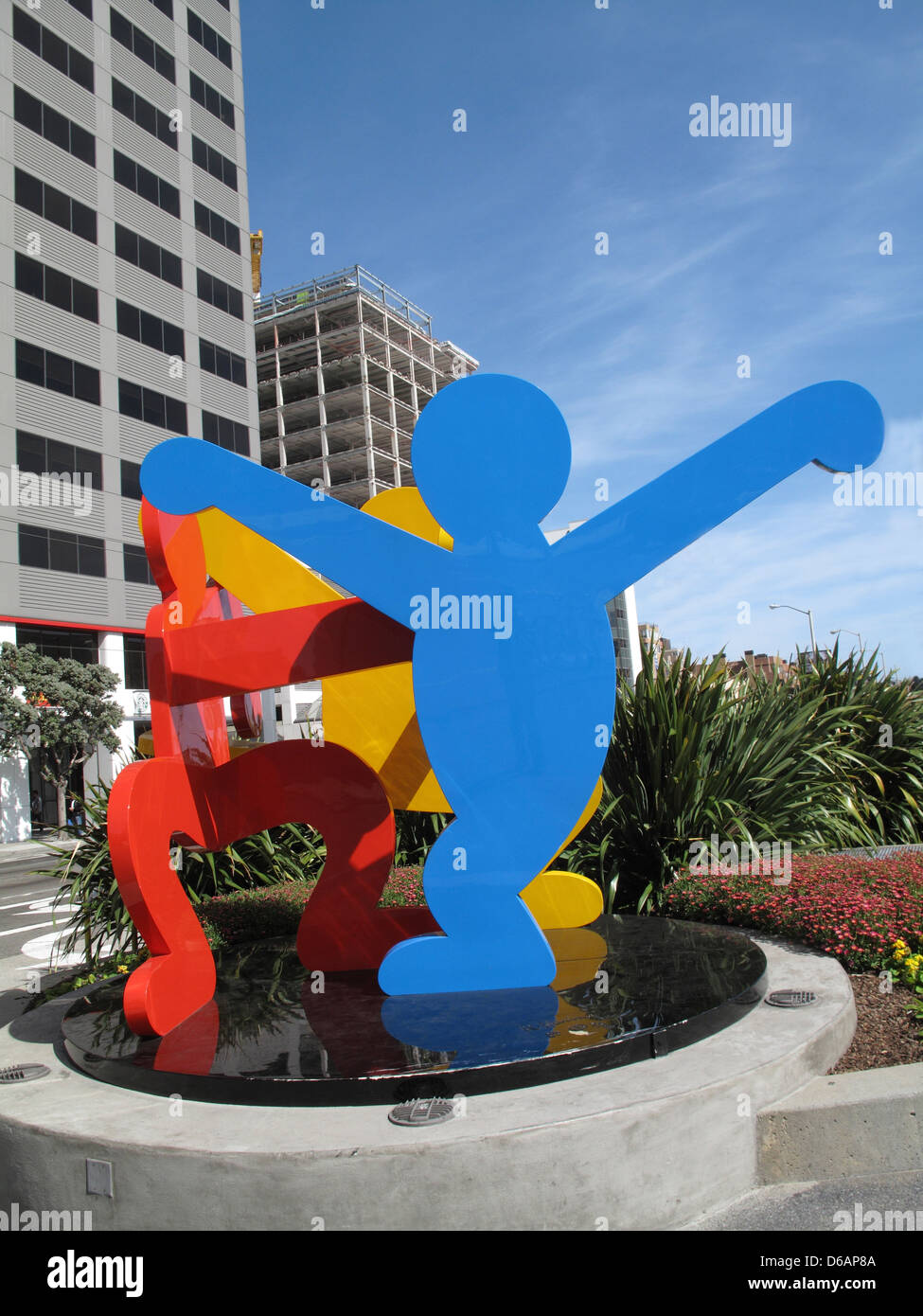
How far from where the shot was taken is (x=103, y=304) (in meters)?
29.9

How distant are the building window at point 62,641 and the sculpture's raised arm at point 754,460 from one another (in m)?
25.0

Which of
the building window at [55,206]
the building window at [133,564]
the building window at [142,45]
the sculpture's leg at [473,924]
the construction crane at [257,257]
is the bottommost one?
the sculpture's leg at [473,924]

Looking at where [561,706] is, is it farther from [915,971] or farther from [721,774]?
[721,774]

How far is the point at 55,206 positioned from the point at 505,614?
3004 cm

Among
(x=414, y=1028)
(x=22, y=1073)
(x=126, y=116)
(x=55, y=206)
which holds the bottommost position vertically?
(x=22, y=1073)

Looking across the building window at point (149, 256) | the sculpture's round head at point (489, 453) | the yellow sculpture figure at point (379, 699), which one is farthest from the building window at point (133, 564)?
the sculpture's round head at point (489, 453)

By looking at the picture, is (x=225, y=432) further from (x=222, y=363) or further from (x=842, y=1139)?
(x=842, y=1139)

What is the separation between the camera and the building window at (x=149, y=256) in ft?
102

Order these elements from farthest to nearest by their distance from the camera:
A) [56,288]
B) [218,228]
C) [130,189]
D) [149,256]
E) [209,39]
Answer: [209,39] → [218,228] → [149,256] → [130,189] → [56,288]

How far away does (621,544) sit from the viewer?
4.84 m

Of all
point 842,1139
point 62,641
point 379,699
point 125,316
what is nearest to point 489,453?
point 379,699

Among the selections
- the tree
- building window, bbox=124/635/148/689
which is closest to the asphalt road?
the tree

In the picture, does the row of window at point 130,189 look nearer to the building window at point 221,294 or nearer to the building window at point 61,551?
the building window at point 221,294

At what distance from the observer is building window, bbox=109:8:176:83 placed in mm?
31648
